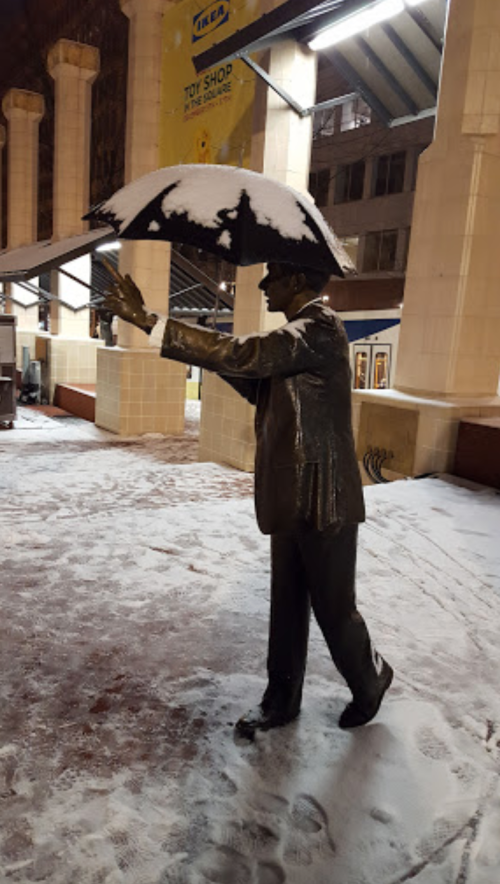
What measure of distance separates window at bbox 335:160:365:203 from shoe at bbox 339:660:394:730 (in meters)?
27.1

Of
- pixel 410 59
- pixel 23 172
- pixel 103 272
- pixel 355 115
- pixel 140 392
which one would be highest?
pixel 355 115

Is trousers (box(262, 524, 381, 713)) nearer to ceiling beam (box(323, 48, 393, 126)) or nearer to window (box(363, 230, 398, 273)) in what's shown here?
ceiling beam (box(323, 48, 393, 126))

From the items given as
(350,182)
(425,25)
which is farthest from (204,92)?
(350,182)

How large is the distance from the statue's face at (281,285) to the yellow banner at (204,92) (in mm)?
7010

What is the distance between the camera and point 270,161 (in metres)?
8.35

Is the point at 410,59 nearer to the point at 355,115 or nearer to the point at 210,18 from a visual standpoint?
the point at 210,18

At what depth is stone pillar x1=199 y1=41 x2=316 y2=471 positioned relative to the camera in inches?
315

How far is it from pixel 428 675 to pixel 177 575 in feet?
5.80

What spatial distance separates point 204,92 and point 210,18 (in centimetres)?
110

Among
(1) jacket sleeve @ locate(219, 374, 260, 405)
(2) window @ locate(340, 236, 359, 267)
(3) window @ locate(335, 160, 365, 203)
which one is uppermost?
(3) window @ locate(335, 160, 365, 203)

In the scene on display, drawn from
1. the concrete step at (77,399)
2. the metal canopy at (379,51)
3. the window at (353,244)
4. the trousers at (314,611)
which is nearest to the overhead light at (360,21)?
the metal canopy at (379,51)

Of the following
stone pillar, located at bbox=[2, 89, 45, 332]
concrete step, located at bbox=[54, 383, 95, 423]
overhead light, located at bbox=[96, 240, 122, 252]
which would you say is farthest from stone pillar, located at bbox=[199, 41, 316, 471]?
stone pillar, located at bbox=[2, 89, 45, 332]

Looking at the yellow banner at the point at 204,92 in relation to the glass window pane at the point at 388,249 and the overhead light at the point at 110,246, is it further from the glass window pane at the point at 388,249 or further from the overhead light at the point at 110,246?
the glass window pane at the point at 388,249

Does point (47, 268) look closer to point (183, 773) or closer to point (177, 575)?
point (177, 575)
